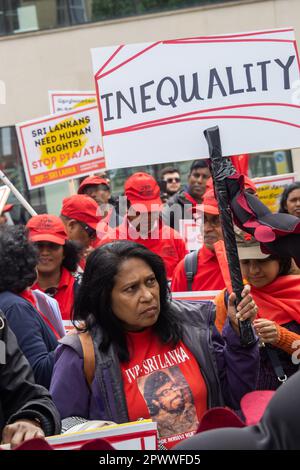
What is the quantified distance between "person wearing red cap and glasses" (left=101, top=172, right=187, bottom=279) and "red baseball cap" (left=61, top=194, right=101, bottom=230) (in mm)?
324

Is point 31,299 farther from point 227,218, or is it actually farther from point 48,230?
point 227,218

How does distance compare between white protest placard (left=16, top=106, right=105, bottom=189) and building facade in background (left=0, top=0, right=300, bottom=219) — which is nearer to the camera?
white protest placard (left=16, top=106, right=105, bottom=189)

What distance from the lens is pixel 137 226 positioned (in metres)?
6.12

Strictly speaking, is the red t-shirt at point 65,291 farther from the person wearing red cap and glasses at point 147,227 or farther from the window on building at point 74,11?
the window on building at point 74,11

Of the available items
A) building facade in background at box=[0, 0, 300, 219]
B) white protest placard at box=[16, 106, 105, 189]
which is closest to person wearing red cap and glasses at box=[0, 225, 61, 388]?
white protest placard at box=[16, 106, 105, 189]

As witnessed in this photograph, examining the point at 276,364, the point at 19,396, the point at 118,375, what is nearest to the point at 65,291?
the point at 276,364

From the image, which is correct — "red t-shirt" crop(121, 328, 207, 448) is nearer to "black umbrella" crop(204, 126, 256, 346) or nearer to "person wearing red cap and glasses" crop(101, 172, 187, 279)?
"black umbrella" crop(204, 126, 256, 346)

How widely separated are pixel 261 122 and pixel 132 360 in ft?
3.40

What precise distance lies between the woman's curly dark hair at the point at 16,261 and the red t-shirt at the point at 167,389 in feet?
3.37

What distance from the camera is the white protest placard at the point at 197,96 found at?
3398mm

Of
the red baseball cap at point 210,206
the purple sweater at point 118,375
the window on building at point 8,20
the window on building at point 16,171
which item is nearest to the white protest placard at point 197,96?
the purple sweater at point 118,375

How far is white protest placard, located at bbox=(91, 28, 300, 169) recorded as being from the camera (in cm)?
340

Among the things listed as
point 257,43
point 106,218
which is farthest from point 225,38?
point 106,218
